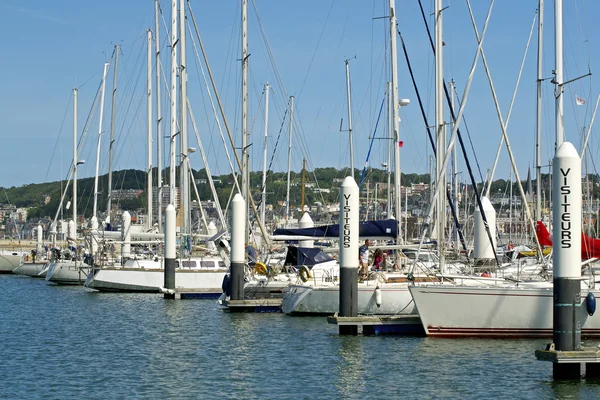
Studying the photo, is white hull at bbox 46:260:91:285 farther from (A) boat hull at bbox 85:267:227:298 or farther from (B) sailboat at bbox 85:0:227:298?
(A) boat hull at bbox 85:267:227:298

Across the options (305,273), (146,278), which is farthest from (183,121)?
(305,273)

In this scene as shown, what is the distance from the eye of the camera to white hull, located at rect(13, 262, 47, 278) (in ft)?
253

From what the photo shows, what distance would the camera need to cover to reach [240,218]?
37969mm

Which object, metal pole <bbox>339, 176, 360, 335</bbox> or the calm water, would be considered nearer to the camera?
the calm water

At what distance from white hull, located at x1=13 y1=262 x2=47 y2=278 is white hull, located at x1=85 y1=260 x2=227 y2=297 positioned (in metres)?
24.0

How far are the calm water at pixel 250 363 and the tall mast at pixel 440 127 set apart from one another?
455 cm

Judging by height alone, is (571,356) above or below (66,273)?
below

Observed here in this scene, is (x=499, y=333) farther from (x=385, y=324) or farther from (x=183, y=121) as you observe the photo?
(x=183, y=121)

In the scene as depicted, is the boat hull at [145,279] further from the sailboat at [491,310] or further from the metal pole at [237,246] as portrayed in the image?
the sailboat at [491,310]

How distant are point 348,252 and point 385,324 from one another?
2632 mm

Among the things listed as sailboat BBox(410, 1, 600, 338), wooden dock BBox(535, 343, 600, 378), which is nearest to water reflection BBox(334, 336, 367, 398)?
sailboat BBox(410, 1, 600, 338)

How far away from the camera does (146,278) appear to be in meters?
51.8

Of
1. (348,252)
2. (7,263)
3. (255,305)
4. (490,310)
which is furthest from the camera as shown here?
(7,263)

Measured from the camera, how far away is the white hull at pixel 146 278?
49.5 m
